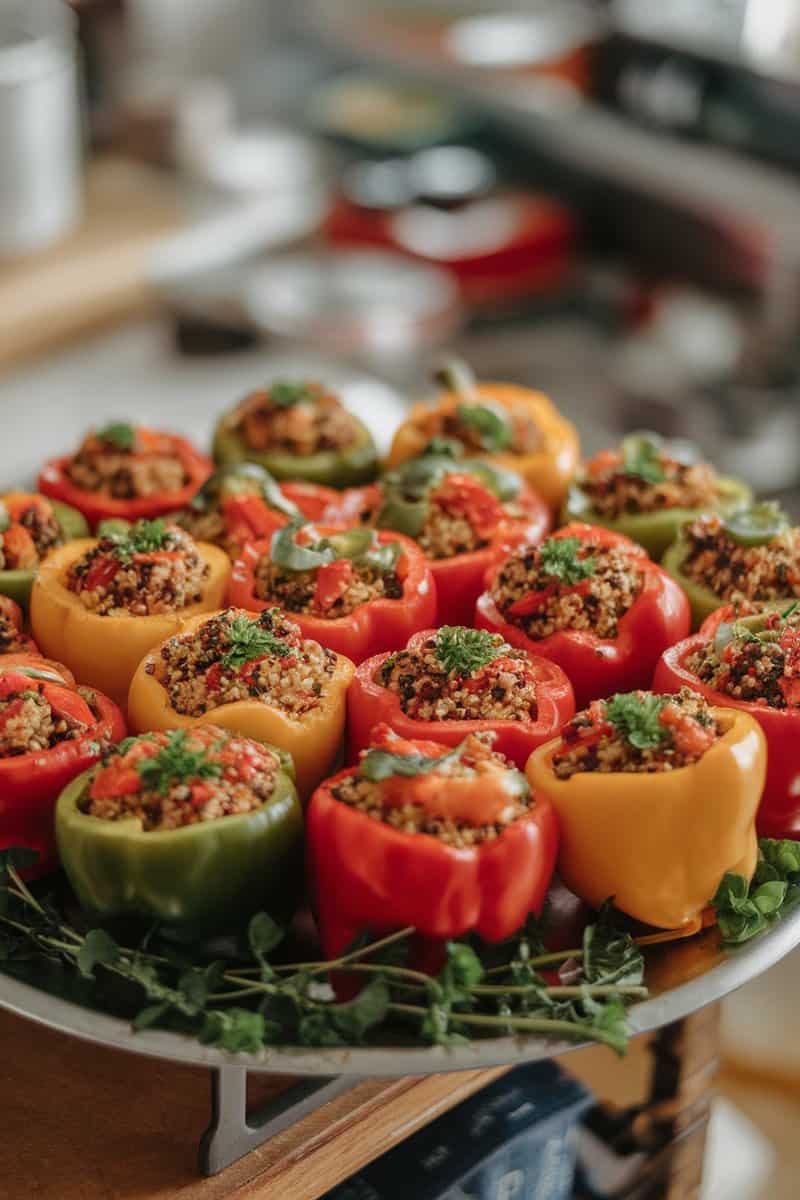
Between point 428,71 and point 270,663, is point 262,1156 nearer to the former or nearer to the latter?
point 270,663

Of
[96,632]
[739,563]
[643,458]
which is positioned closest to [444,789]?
[96,632]

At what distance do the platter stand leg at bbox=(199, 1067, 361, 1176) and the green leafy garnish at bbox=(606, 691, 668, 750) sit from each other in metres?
0.57

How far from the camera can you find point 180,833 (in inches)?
71.3

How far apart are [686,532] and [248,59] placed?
4.89 meters

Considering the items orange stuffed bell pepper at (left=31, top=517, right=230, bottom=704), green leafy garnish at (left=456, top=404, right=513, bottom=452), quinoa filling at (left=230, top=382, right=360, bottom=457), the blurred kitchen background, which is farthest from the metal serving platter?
orange stuffed bell pepper at (left=31, top=517, right=230, bottom=704)

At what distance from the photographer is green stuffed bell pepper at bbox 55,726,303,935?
181 cm

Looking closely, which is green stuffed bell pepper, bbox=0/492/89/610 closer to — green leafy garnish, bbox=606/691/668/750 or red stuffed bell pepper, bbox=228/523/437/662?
red stuffed bell pepper, bbox=228/523/437/662

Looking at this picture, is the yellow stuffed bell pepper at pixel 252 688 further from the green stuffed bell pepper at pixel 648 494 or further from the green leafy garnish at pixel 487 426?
the green leafy garnish at pixel 487 426

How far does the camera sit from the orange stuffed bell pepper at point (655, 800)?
1876 mm

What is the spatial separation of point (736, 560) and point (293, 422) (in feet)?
3.04

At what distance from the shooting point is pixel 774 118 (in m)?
4.76

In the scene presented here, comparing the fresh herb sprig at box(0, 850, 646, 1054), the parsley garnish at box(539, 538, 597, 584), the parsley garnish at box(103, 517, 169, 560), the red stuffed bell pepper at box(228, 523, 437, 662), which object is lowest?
the fresh herb sprig at box(0, 850, 646, 1054)

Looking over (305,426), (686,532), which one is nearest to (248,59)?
(305,426)

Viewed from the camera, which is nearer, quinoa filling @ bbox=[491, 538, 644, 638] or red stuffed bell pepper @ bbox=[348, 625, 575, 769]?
red stuffed bell pepper @ bbox=[348, 625, 575, 769]
